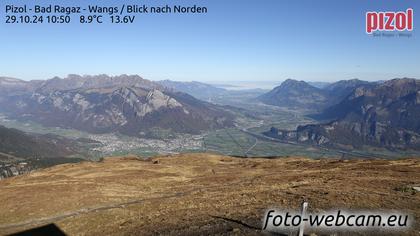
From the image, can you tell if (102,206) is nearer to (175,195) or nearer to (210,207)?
(175,195)

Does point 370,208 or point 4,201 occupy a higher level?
point 370,208

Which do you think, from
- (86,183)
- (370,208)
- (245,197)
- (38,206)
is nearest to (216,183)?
(245,197)

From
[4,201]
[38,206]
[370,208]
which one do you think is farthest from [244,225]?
[4,201]

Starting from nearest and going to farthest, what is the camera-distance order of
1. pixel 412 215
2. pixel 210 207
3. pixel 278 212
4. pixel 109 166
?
pixel 412 215
pixel 278 212
pixel 210 207
pixel 109 166

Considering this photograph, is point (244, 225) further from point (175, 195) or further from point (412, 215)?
point (175, 195)

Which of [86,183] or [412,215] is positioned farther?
[86,183]

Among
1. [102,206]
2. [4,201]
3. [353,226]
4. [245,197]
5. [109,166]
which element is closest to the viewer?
[353,226]
